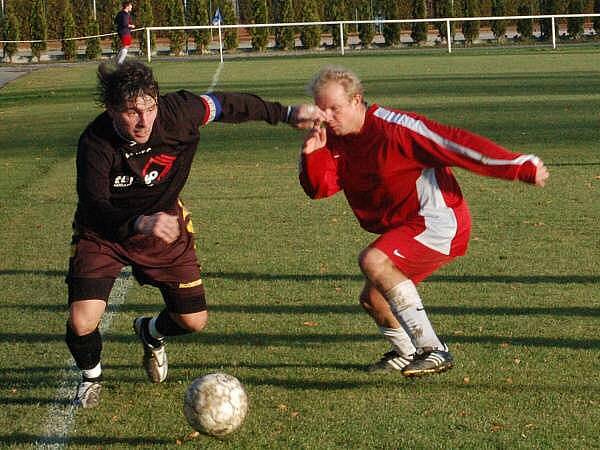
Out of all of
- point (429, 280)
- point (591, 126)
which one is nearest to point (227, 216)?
point (429, 280)

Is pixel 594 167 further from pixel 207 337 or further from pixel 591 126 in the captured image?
pixel 207 337

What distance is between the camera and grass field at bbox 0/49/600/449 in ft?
17.8

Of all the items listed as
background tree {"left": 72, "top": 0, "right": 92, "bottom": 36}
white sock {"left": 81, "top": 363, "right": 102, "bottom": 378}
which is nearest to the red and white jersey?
white sock {"left": 81, "top": 363, "right": 102, "bottom": 378}

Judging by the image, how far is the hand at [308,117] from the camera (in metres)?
5.85

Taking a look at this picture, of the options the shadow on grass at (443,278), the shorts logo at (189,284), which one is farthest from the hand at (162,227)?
the shadow on grass at (443,278)

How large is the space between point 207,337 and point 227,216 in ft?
15.3

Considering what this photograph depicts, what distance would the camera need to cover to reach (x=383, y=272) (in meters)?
5.83

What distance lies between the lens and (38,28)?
51.7m

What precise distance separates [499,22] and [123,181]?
49501mm

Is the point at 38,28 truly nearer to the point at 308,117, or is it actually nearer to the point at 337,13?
the point at 337,13

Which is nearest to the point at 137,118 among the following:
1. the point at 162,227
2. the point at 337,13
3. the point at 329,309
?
the point at 162,227

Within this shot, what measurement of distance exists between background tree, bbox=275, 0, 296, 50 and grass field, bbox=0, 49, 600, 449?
1429 inches

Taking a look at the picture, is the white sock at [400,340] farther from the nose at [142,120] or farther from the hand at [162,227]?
the nose at [142,120]

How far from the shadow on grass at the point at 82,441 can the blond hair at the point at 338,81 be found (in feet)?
6.36
